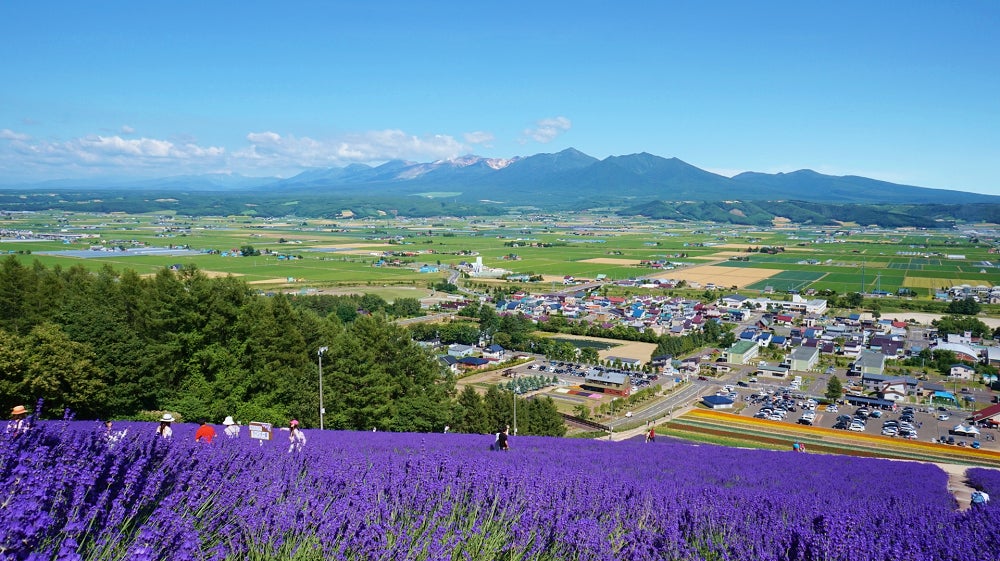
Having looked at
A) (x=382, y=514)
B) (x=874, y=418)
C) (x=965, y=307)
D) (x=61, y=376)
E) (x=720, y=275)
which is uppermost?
(x=382, y=514)

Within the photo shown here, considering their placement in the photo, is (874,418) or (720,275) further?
(720,275)

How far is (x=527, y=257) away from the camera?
134 m

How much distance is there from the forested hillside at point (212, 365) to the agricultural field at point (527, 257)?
58.6 m

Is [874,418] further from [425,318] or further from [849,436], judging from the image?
[425,318]

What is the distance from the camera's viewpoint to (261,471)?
4.92m

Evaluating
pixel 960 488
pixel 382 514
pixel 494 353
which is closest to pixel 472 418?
pixel 960 488

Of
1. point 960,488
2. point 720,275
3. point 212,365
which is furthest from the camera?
point 720,275

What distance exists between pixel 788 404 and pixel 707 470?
34534mm

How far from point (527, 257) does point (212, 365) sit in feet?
382

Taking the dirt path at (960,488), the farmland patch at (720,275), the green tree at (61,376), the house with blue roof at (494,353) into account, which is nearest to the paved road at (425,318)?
the house with blue roof at (494,353)

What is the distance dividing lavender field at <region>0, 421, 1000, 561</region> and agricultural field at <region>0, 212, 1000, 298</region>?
250ft

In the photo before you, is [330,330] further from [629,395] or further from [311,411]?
[629,395]

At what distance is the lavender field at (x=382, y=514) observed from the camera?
2.88m

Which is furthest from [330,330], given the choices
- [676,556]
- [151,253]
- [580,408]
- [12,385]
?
[151,253]
